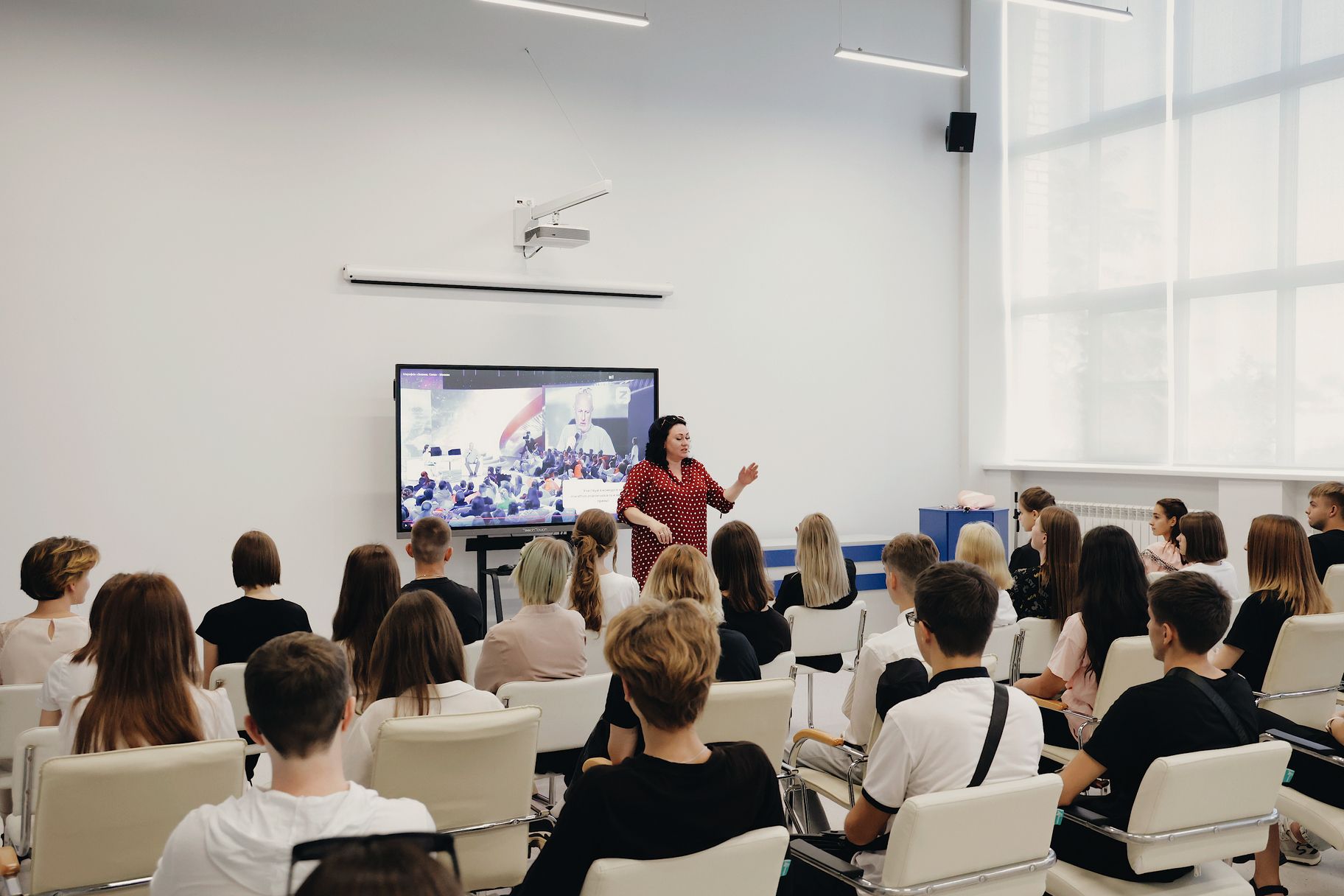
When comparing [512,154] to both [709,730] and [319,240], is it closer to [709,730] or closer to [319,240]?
[319,240]

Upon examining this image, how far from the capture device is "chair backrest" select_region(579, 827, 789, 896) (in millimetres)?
1710

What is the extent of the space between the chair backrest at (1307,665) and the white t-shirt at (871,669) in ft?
4.10

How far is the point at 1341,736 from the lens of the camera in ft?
9.65

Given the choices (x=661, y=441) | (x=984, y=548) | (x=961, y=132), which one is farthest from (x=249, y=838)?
(x=961, y=132)

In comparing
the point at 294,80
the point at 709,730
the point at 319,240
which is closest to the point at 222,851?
the point at 709,730

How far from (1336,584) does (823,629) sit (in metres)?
2.16

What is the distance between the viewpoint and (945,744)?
87.0 inches

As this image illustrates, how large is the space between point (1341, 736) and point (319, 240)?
5694mm

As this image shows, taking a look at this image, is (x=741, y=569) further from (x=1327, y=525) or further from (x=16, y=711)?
(x=1327, y=525)

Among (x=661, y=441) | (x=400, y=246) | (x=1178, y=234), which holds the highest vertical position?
(x=1178, y=234)

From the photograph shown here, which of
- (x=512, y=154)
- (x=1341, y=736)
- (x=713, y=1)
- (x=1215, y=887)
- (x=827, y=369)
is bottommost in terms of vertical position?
(x=1215, y=887)

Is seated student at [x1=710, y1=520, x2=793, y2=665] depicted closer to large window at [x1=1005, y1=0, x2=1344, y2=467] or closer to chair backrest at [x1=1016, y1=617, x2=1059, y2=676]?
chair backrest at [x1=1016, y1=617, x2=1059, y2=676]

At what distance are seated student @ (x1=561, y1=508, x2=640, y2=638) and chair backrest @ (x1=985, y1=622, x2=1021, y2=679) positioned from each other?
58.2 inches

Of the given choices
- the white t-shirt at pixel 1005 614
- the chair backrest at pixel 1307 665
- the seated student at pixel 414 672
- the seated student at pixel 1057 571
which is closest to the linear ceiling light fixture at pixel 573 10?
the seated student at pixel 1057 571
